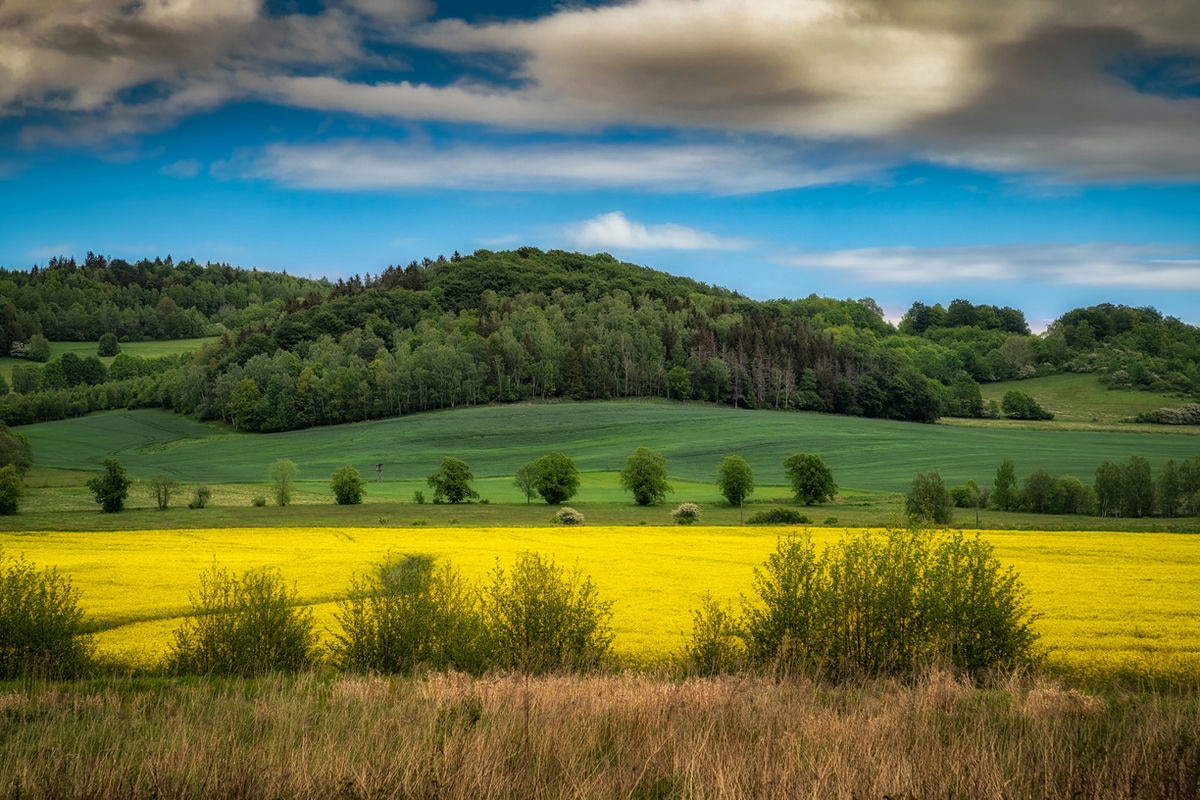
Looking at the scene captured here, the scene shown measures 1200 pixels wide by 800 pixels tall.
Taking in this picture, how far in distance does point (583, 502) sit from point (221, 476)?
51674 mm

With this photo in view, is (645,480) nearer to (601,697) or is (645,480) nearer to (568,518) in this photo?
(568,518)

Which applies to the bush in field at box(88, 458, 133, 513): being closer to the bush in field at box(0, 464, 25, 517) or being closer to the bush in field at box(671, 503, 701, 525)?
the bush in field at box(0, 464, 25, 517)

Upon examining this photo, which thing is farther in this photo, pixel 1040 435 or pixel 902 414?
pixel 902 414

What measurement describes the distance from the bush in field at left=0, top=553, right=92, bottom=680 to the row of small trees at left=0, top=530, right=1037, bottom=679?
3cm

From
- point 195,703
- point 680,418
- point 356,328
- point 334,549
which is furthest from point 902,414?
point 195,703

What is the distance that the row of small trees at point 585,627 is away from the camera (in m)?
19.7

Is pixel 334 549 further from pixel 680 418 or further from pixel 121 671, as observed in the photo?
pixel 680 418

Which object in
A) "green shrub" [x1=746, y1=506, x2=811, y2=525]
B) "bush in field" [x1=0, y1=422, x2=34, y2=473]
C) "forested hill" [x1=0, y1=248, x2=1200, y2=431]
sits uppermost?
"forested hill" [x1=0, y1=248, x2=1200, y2=431]

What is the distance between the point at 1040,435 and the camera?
13112 centimetres

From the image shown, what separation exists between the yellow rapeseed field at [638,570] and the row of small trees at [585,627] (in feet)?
7.54

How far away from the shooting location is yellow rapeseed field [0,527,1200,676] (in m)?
23.7

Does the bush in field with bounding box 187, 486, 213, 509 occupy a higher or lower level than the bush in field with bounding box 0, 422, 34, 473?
lower

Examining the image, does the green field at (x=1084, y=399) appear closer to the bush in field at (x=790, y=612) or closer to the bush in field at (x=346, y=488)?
the bush in field at (x=346, y=488)

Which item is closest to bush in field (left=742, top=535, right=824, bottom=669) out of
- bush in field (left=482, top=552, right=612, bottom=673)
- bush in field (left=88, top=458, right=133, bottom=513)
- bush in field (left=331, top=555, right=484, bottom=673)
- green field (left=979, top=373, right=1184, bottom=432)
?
bush in field (left=482, top=552, right=612, bottom=673)
